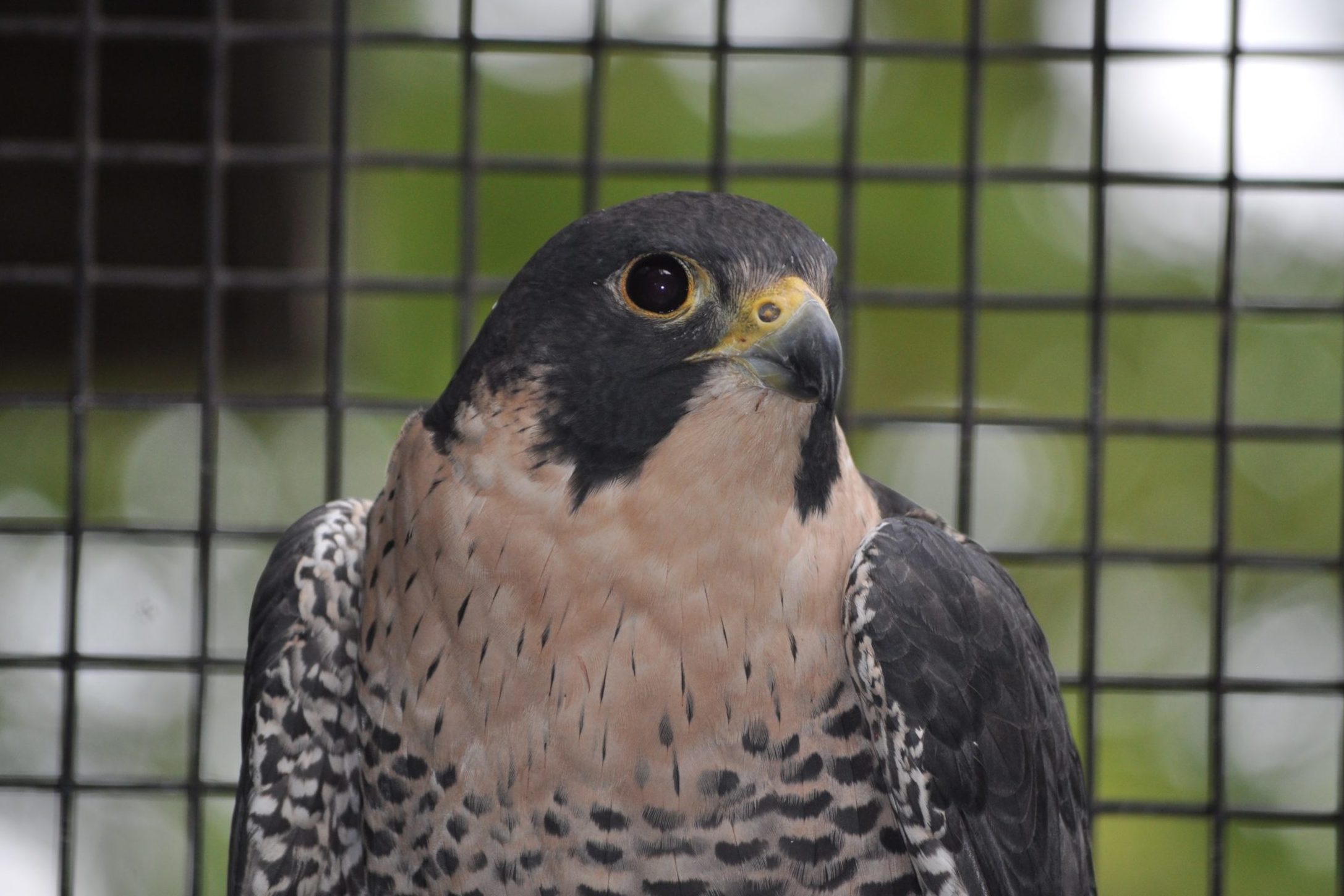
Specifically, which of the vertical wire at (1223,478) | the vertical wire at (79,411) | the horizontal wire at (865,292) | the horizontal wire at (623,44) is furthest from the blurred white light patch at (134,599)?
the vertical wire at (1223,478)

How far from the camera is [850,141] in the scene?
2279mm

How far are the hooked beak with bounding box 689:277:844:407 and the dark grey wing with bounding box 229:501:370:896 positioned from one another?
70 centimetres

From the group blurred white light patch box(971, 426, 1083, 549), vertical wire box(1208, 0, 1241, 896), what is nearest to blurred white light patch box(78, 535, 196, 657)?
vertical wire box(1208, 0, 1241, 896)

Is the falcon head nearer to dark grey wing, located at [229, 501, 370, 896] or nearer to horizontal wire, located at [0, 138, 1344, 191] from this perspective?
dark grey wing, located at [229, 501, 370, 896]

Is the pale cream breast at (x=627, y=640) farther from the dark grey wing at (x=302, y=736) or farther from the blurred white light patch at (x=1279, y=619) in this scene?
the blurred white light patch at (x=1279, y=619)

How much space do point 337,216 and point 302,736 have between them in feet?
3.14

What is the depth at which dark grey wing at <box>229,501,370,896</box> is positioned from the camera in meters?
1.83

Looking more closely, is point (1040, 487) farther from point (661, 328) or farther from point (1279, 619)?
point (661, 328)

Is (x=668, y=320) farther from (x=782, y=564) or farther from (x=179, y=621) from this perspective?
(x=179, y=621)

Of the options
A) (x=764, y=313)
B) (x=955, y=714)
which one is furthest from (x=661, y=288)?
(x=955, y=714)

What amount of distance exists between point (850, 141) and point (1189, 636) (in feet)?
8.75

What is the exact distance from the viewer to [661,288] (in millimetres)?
1560

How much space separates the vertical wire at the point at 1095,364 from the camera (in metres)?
2.28

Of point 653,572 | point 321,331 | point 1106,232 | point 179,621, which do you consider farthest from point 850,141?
point 179,621
